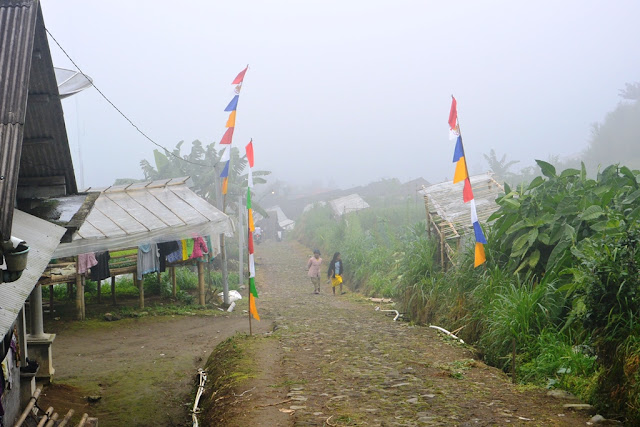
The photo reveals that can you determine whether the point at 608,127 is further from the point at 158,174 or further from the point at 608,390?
the point at 608,390

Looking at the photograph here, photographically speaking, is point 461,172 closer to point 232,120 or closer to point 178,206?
point 232,120

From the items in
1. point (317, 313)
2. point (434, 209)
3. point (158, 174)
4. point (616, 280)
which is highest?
point (158, 174)

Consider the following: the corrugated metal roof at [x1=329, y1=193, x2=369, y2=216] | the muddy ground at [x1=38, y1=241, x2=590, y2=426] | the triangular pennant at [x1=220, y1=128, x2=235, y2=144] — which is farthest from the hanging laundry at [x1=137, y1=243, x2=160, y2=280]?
the corrugated metal roof at [x1=329, y1=193, x2=369, y2=216]

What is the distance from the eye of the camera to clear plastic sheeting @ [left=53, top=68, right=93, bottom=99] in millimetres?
10523

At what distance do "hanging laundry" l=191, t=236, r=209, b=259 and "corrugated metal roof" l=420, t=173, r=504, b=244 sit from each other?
629 centimetres

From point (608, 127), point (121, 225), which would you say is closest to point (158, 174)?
point (121, 225)

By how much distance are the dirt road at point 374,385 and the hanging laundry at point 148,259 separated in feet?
14.9

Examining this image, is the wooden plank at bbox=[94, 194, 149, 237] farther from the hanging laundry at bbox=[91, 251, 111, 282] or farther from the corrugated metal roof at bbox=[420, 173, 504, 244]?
the corrugated metal roof at bbox=[420, 173, 504, 244]

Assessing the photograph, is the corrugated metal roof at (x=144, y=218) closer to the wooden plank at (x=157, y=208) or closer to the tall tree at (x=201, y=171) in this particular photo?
the wooden plank at (x=157, y=208)

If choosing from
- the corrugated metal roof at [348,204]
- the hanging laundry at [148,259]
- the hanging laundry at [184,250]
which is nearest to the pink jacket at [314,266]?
the hanging laundry at [184,250]

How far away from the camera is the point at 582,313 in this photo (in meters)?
7.31

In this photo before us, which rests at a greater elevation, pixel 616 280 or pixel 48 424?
pixel 616 280

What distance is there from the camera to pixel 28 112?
6398mm

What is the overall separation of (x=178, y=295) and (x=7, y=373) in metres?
11.8
